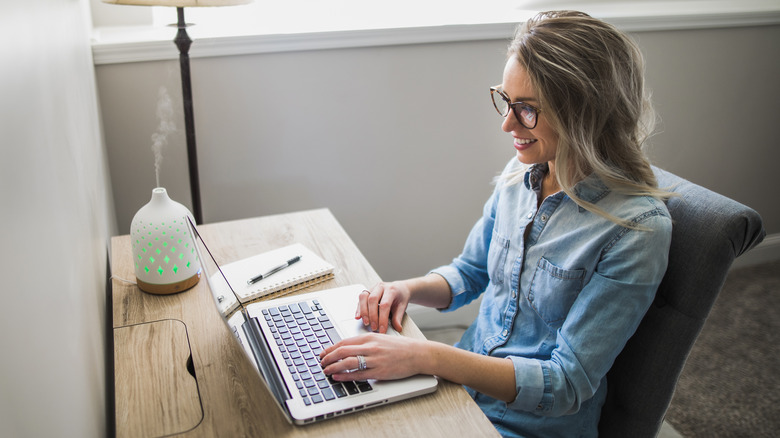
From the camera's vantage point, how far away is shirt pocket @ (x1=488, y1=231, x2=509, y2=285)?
1.13 meters

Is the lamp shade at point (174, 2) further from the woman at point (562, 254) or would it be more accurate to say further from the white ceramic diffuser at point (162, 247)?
the woman at point (562, 254)

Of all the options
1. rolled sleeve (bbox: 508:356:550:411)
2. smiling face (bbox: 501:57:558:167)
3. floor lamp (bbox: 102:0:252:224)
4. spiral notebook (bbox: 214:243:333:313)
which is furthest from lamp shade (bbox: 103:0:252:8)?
rolled sleeve (bbox: 508:356:550:411)

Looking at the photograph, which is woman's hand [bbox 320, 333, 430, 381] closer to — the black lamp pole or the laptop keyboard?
the laptop keyboard

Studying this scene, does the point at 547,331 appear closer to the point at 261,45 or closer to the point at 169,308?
the point at 169,308

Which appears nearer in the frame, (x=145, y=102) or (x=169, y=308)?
(x=169, y=308)

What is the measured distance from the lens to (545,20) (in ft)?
3.32

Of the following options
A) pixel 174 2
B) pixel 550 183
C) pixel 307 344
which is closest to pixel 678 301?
pixel 550 183

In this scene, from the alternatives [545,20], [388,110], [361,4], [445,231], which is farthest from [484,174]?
[545,20]

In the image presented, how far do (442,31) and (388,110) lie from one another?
28 centimetres

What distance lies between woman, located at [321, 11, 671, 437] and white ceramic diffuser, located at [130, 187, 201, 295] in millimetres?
338

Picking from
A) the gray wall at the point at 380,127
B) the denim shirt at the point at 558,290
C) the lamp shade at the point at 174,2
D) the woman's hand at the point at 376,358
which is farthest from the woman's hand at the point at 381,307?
the gray wall at the point at 380,127

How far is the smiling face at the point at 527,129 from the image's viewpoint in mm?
1002

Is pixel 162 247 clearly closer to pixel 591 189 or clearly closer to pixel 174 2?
pixel 174 2

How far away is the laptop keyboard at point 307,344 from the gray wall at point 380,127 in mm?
853
